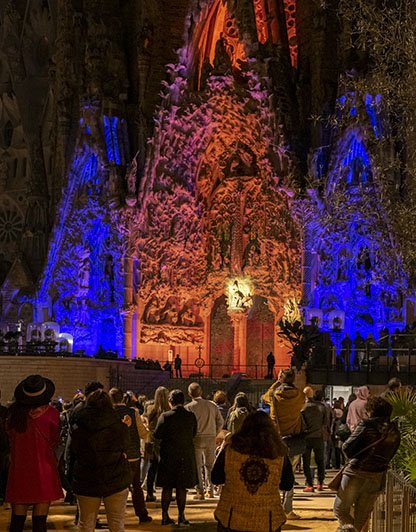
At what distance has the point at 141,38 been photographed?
4753cm

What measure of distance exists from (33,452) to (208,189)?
37.0 meters

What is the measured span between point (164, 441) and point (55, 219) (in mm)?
34907

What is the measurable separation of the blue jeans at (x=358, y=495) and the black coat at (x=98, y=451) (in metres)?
2.08

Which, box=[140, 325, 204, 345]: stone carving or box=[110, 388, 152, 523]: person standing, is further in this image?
box=[140, 325, 204, 345]: stone carving

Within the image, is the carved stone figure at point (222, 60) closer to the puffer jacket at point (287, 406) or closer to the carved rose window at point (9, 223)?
the carved rose window at point (9, 223)

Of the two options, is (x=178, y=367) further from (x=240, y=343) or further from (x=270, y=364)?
(x=270, y=364)

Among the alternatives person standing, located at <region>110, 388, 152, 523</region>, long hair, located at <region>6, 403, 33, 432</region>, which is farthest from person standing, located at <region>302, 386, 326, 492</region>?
long hair, located at <region>6, 403, 33, 432</region>

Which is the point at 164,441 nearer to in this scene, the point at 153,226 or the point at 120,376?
the point at 120,376

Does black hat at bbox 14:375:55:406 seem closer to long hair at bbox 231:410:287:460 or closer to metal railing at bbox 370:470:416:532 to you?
long hair at bbox 231:410:287:460

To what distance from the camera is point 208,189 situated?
45.6 meters

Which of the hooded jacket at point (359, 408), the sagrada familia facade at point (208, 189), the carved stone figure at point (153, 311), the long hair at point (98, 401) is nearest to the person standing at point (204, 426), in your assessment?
the hooded jacket at point (359, 408)

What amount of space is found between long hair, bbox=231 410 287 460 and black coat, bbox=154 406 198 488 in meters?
5.47

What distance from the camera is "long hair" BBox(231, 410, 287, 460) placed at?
7.12m

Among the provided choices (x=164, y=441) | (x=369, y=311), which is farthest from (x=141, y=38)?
(x=164, y=441)
